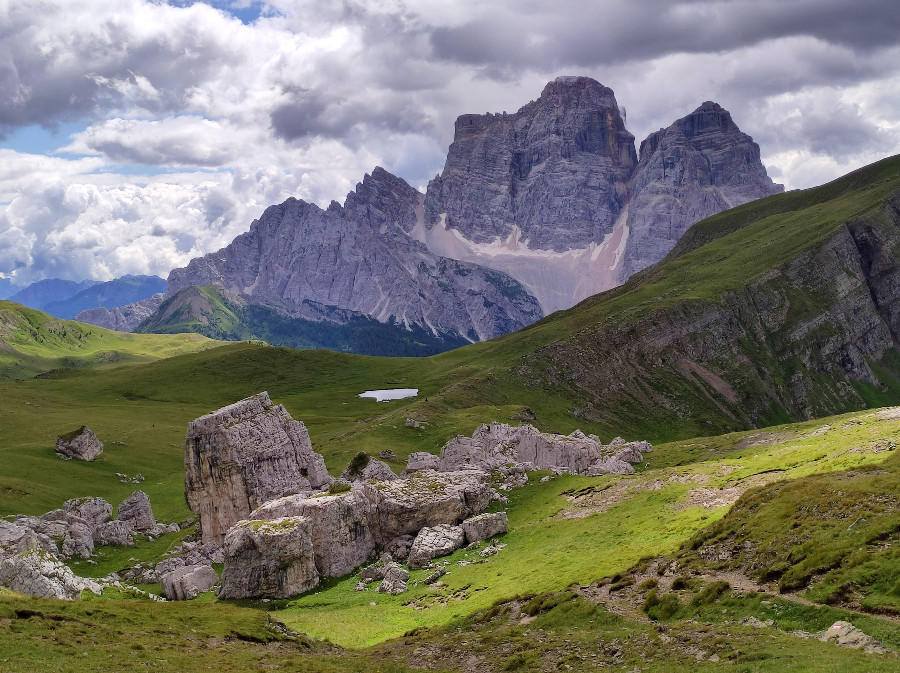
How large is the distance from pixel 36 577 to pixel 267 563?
1948 cm

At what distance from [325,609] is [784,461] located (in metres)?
42.3

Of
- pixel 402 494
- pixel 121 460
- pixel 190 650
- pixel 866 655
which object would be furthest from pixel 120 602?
pixel 121 460

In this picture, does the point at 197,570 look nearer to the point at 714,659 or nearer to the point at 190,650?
the point at 190,650

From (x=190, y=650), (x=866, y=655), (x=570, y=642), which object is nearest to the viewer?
(x=866, y=655)

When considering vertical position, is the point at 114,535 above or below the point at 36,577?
below

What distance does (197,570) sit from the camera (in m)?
72.6

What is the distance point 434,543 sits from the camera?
2805 inches

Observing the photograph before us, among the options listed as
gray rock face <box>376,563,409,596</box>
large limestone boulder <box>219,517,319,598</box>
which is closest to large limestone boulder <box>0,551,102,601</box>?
large limestone boulder <box>219,517,319,598</box>

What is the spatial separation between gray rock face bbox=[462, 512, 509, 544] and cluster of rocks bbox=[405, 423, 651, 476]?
1741 cm

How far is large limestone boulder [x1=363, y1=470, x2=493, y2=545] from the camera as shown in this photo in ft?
251

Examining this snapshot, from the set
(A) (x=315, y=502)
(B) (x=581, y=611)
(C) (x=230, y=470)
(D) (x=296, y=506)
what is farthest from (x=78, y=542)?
(B) (x=581, y=611)

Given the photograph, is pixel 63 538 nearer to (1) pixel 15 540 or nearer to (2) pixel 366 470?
(1) pixel 15 540

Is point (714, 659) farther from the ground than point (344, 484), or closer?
closer

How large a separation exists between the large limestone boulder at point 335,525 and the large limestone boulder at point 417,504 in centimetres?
136
